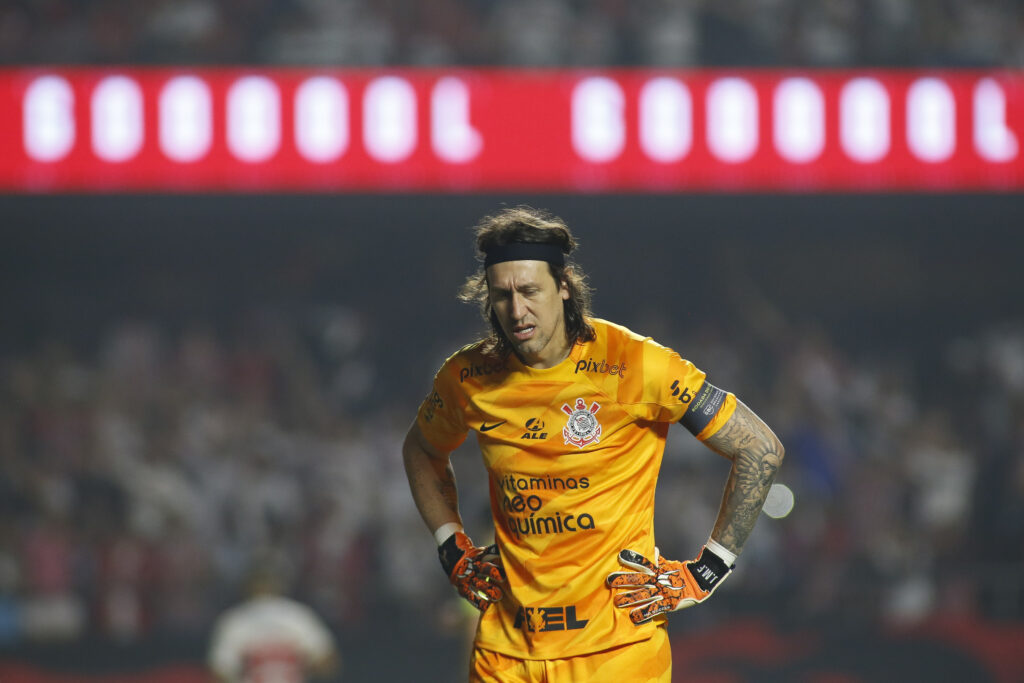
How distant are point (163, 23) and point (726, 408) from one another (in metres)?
7.59

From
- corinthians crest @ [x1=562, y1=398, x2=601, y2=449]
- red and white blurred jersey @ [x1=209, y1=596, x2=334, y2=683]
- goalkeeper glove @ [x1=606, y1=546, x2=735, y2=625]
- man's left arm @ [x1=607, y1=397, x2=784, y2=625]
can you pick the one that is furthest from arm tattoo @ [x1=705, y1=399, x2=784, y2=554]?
red and white blurred jersey @ [x1=209, y1=596, x2=334, y2=683]

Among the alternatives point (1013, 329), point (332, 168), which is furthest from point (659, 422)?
point (1013, 329)

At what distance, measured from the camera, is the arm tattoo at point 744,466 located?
11.4 feet

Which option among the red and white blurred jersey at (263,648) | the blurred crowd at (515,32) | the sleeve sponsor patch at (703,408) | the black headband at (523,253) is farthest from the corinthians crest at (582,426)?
the blurred crowd at (515,32)

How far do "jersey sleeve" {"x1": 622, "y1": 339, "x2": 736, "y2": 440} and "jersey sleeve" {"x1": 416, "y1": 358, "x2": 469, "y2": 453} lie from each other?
52 centimetres

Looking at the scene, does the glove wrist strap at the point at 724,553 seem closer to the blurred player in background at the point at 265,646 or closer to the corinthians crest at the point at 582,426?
the corinthians crest at the point at 582,426

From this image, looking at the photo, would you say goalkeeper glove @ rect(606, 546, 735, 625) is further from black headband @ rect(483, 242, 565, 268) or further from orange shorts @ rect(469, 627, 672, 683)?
black headband @ rect(483, 242, 565, 268)

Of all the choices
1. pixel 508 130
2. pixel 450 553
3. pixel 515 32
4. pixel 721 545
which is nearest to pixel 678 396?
pixel 721 545

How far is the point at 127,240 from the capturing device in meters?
11.3

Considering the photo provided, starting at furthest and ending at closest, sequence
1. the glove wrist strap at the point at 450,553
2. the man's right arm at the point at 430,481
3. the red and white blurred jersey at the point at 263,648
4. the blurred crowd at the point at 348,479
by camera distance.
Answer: the blurred crowd at the point at 348,479 < the red and white blurred jersey at the point at 263,648 < the man's right arm at the point at 430,481 < the glove wrist strap at the point at 450,553

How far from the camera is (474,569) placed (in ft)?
11.8

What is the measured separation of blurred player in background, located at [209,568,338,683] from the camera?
6.87m

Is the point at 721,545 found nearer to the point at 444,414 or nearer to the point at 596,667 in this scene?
the point at 596,667

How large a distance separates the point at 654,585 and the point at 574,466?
15.0 inches
